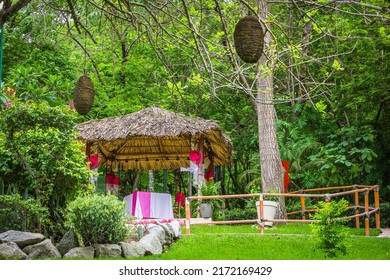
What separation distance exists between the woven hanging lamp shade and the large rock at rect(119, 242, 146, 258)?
10.7 ft

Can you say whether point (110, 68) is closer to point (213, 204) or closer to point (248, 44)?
point (213, 204)

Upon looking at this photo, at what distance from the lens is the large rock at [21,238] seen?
658 cm

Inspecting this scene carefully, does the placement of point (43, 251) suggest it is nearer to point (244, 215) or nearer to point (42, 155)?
point (42, 155)

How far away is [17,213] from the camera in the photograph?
729 centimetres

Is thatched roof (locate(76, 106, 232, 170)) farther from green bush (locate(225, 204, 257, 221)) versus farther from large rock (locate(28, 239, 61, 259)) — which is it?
large rock (locate(28, 239, 61, 259))

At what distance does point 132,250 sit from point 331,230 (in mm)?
2031

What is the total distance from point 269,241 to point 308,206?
4327 millimetres

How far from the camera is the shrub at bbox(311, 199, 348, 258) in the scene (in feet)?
22.4

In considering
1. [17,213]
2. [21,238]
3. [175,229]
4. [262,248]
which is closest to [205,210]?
[175,229]

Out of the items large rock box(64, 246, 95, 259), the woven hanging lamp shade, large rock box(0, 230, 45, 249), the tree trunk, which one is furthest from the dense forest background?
the woven hanging lamp shade

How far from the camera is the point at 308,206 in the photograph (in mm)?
12297

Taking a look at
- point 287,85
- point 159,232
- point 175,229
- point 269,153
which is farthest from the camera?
point 287,85

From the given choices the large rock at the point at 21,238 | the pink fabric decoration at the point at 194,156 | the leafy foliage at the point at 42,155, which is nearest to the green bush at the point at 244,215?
the pink fabric decoration at the point at 194,156
